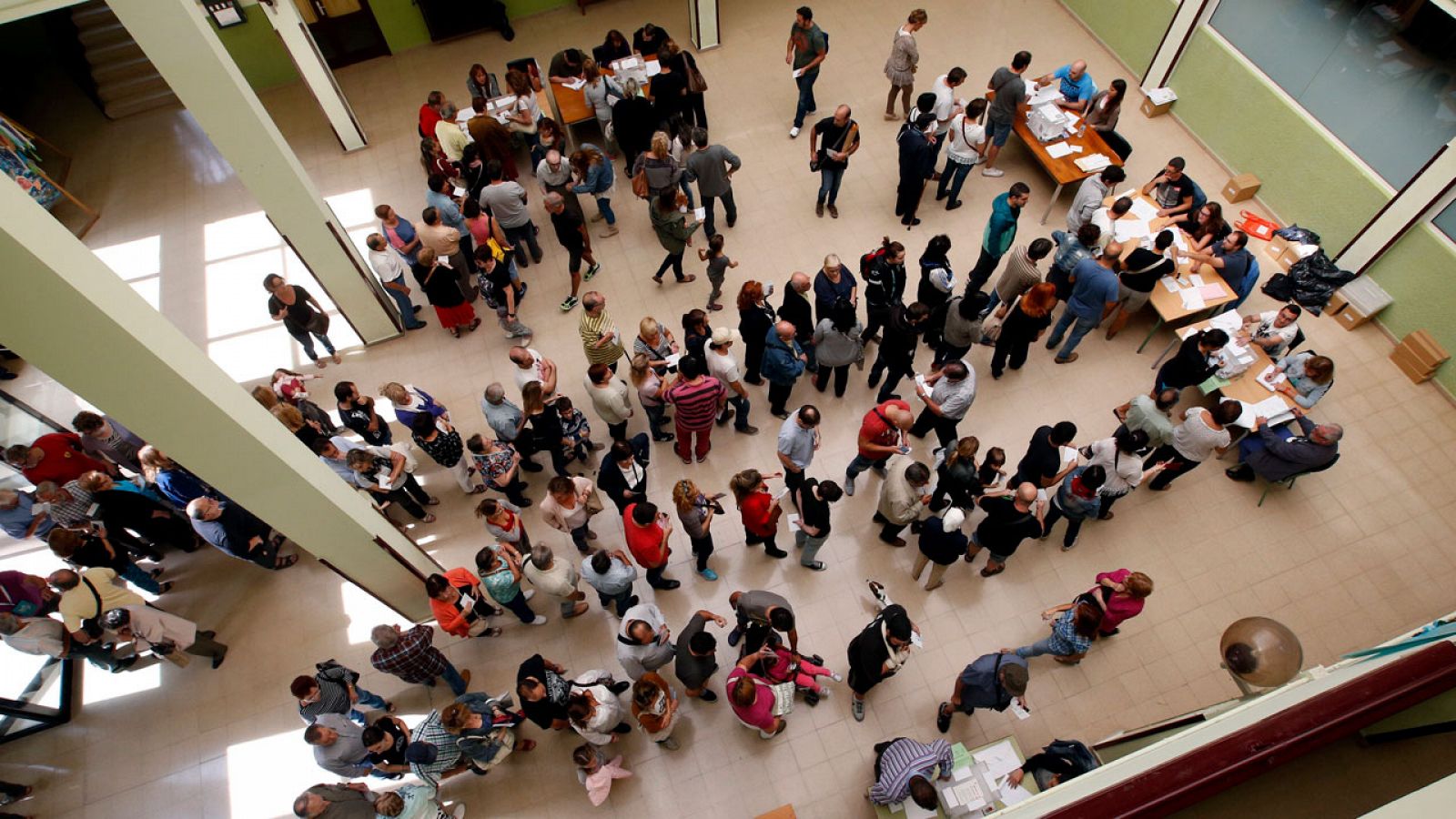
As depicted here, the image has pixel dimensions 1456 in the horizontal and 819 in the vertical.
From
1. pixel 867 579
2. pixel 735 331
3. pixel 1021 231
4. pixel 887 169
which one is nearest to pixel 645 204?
pixel 735 331

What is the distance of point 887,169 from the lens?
370 inches

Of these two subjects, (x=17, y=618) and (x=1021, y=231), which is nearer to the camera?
(x=17, y=618)

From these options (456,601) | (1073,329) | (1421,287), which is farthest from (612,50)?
Answer: (1421,287)

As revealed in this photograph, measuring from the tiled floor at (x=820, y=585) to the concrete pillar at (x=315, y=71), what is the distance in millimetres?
1712

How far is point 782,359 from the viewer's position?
21.8 feet

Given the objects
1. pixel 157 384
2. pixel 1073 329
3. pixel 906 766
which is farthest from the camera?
pixel 1073 329

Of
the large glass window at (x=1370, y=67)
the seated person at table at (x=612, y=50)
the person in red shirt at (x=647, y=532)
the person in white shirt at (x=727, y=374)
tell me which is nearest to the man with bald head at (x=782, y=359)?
the person in white shirt at (x=727, y=374)

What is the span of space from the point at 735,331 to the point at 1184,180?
4935mm

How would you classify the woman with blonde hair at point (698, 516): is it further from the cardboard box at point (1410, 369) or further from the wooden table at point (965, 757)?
the cardboard box at point (1410, 369)

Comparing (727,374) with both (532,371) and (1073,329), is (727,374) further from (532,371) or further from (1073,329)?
(1073,329)

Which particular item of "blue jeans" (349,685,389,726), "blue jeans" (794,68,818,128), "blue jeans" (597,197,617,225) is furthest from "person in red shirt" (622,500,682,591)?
"blue jeans" (794,68,818,128)

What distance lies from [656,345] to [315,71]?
6.17m

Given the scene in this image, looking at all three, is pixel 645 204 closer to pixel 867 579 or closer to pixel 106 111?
pixel 867 579

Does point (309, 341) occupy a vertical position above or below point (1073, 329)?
above
